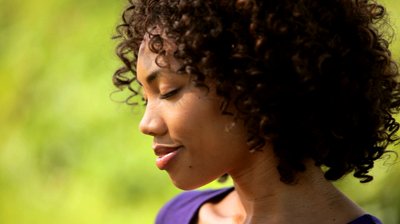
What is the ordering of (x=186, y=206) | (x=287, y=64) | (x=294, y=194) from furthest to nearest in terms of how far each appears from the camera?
(x=186, y=206)
(x=294, y=194)
(x=287, y=64)

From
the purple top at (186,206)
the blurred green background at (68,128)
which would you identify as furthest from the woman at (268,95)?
the blurred green background at (68,128)

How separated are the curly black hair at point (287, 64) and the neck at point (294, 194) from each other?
0.03 m

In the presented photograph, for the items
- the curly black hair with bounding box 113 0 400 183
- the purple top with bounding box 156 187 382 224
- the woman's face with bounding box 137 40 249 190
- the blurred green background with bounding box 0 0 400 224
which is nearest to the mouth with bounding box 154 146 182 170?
the woman's face with bounding box 137 40 249 190

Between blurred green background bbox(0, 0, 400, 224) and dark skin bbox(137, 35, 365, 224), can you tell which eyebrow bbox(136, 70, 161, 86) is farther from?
blurred green background bbox(0, 0, 400, 224)

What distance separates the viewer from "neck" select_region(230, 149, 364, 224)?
178cm

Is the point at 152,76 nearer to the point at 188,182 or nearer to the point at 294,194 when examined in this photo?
the point at 188,182

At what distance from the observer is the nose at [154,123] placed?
5.69 ft

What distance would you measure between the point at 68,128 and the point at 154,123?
5.98 ft

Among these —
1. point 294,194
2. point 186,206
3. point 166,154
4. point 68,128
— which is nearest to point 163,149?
point 166,154

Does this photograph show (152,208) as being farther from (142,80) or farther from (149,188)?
(142,80)

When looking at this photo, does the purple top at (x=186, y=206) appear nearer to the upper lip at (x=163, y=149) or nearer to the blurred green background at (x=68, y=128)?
the upper lip at (x=163, y=149)

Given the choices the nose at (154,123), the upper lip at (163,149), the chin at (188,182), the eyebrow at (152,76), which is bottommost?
the chin at (188,182)

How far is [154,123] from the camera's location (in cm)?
174

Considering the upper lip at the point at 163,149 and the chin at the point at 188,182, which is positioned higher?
the upper lip at the point at 163,149
